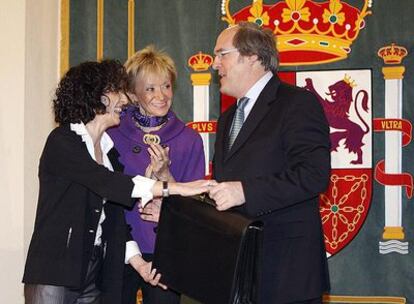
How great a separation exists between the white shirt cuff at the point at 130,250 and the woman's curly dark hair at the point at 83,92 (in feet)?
2.00

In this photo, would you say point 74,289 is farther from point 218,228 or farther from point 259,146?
point 259,146

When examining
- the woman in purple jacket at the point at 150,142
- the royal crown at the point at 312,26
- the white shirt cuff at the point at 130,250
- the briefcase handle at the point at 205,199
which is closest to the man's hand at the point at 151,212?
the woman in purple jacket at the point at 150,142

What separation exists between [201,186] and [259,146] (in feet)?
0.94

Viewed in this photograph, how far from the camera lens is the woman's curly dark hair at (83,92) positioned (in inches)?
110

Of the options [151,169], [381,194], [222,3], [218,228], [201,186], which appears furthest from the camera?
[222,3]

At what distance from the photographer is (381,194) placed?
432cm

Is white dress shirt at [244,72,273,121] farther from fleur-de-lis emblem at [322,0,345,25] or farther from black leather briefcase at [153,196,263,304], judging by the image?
fleur-de-lis emblem at [322,0,345,25]

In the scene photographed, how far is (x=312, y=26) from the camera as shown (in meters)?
4.50

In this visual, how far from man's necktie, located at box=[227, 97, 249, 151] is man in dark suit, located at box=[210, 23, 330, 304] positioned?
6 centimetres

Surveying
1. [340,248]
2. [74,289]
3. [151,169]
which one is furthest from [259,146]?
[340,248]

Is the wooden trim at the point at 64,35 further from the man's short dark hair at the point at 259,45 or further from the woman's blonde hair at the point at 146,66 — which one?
the man's short dark hair at the point at 259,45

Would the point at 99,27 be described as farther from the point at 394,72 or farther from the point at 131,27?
the point at 394,72

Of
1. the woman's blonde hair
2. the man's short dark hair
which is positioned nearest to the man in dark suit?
the man's short dark hair

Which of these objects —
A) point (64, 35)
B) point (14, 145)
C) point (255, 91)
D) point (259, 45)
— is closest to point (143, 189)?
point (255, 91)
